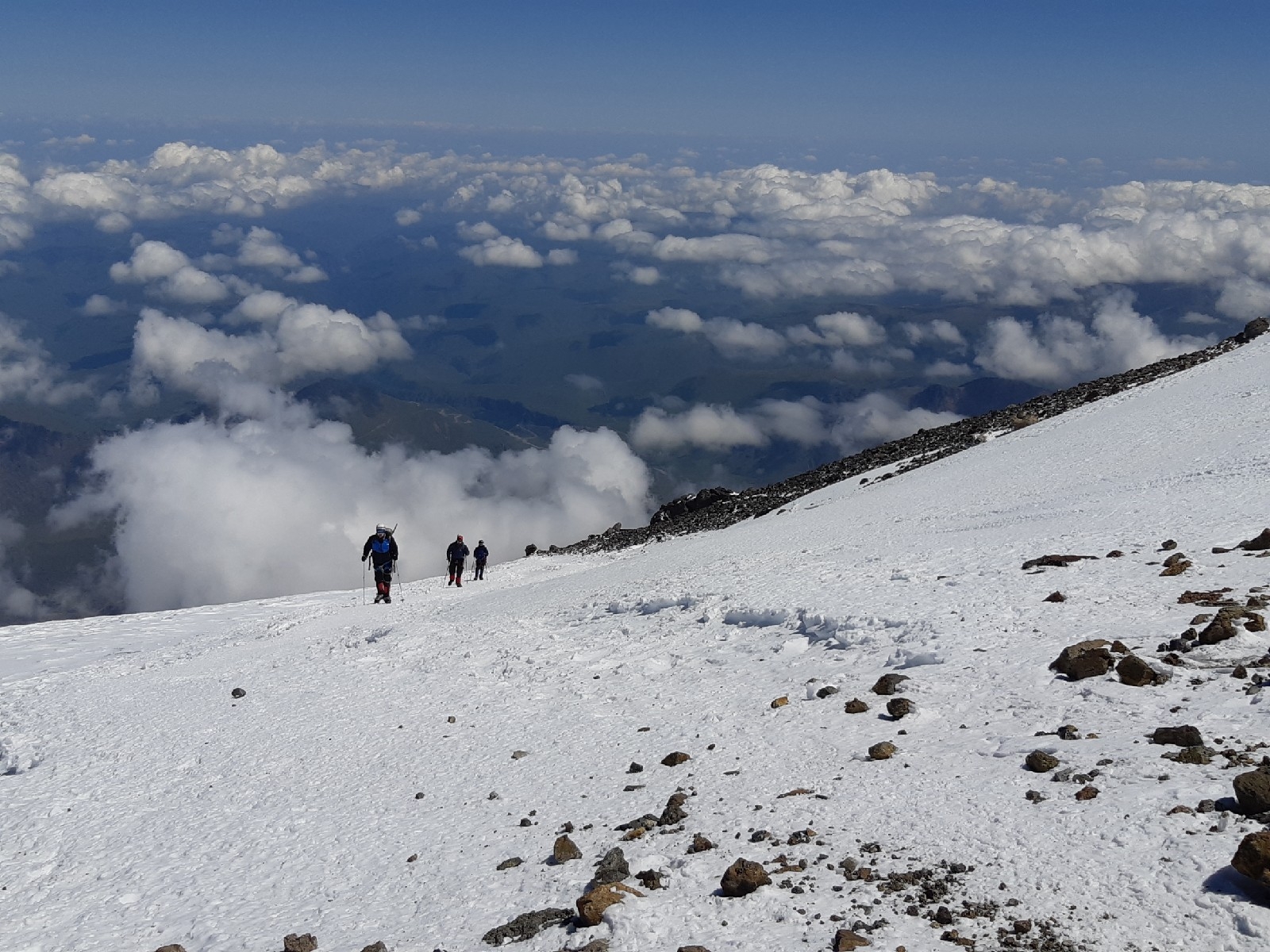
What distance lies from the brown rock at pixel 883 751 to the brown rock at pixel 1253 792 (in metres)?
2.71

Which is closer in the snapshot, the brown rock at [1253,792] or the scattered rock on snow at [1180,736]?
the brown rock at [1253,792]

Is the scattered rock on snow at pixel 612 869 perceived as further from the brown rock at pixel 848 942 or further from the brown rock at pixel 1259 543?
the brown rock at pixel 1259 543

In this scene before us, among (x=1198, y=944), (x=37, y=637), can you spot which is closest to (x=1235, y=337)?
(x=1198, y=944)

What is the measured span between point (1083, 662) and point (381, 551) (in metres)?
19.0

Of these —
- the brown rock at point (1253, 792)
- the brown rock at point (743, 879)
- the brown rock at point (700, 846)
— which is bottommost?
the brown rock at point (700, 846)

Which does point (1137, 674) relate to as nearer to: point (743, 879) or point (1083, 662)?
point (1083, 662)

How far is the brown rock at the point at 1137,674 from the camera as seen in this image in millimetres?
8172

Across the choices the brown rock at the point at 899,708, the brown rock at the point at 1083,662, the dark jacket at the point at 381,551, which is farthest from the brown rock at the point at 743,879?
the dark jacket at the point at 381,551

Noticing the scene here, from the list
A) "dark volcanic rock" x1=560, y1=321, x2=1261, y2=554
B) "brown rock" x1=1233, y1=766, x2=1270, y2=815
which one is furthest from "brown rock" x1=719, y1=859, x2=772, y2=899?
"dark volcanic rock" x1=560, y1=321, x2=1261, y2=554

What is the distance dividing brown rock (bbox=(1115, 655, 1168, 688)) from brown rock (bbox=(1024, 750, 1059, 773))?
164 cm

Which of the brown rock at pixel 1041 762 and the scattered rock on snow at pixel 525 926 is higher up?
the brown rock at pixel 1041 762

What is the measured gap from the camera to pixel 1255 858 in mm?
4914

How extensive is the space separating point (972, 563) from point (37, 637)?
22.8 m

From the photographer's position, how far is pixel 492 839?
26.5ft
